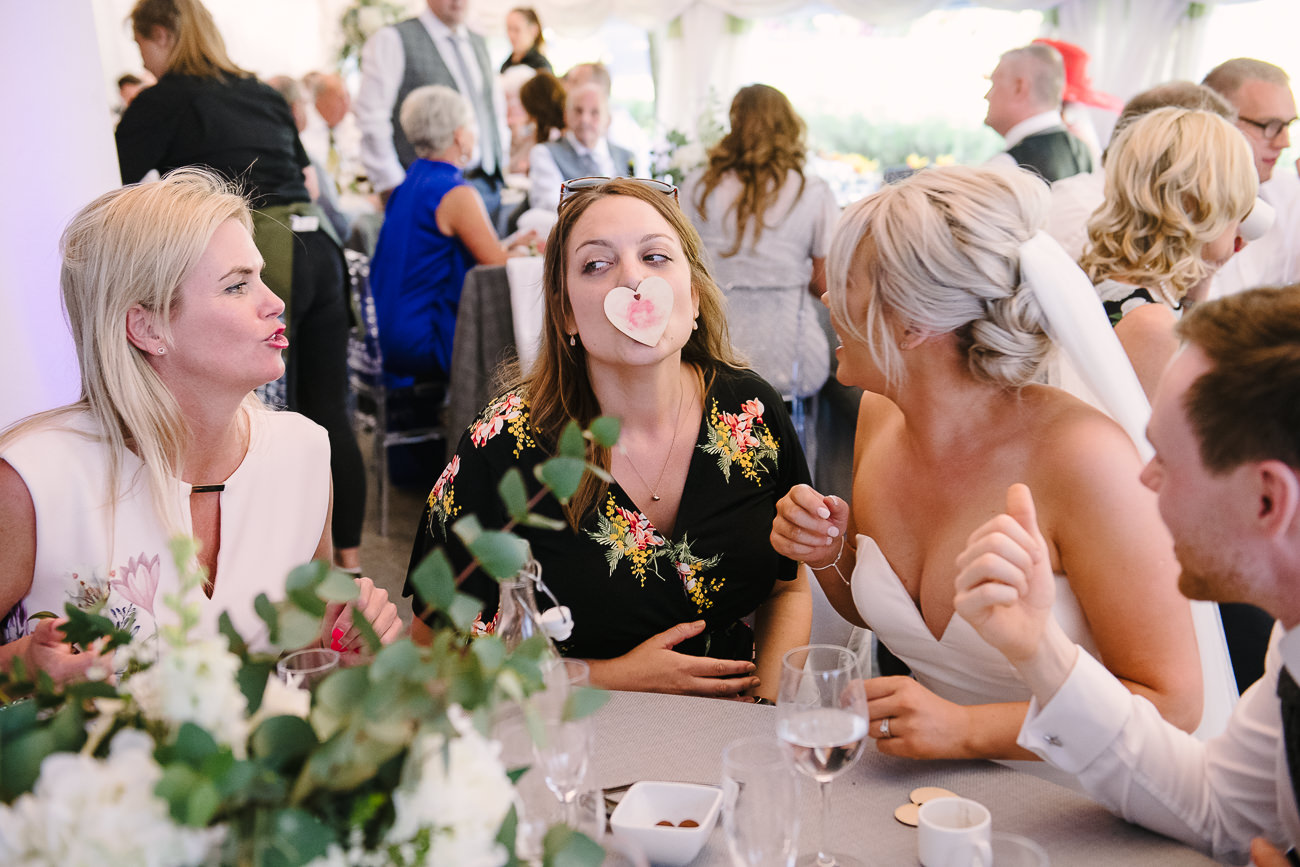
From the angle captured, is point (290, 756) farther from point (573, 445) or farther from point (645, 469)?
point (645, 469)

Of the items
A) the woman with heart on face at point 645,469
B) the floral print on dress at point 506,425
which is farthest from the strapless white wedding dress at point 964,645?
the floral print on dress at point 506,425

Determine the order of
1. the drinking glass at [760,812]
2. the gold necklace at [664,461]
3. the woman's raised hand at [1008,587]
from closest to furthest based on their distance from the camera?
1. the drinking glass at [760,812]
2. the woman's raised hand at [1008,587]
3. the gold necklace at [664,461]

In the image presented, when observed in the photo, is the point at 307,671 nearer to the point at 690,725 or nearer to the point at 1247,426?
the point at 690,725

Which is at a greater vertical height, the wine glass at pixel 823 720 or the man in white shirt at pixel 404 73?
the man in white shirt at pixel 404 73

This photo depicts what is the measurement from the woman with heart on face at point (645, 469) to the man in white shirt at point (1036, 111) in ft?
8.76

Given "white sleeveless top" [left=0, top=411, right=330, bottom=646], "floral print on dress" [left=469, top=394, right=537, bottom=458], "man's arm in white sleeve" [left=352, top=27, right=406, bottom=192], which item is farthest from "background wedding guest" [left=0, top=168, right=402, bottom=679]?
"man's arm in white sleeve" [left=352, top=27, right=406, bottom=192]

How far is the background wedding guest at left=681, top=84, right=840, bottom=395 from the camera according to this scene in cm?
380

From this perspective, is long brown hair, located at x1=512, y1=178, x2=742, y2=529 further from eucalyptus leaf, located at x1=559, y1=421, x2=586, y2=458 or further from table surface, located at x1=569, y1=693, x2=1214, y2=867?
eucalyptus leaf, located at x1=559, y1=421, x2=586, y2=458

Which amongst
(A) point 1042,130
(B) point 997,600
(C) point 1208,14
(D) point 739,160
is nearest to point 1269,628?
(B) point 997,600

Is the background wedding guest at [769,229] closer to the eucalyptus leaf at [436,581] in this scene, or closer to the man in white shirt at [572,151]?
the man in white shirt at [572,151]

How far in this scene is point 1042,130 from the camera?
13.6 feet

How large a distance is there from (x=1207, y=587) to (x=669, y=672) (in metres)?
0.79

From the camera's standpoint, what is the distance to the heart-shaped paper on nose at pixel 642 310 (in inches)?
67.4

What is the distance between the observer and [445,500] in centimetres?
179
